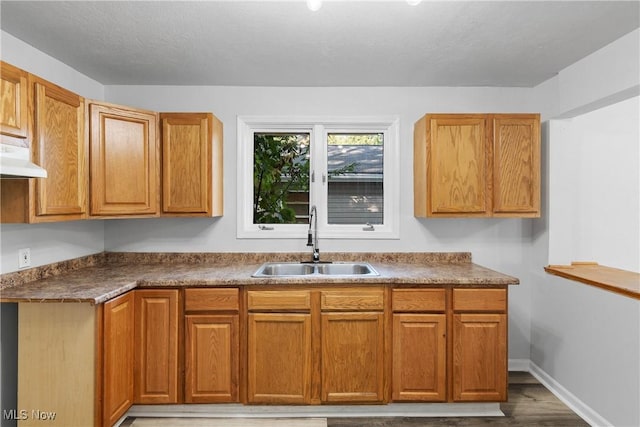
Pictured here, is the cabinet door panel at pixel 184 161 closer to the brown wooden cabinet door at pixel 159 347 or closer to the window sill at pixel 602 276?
the brown wooden cabinet door at pixel 159 347

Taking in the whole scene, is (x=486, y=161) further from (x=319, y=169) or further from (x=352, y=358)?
(x=352, y=358)

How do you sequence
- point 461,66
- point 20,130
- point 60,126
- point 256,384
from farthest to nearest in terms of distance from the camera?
point 461,66 → point 256,384 → point 60,126 → point 20,130

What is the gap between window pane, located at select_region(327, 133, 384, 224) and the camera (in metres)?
2.96

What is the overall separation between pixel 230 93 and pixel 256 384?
7.07 feet

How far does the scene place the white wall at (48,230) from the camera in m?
2.00

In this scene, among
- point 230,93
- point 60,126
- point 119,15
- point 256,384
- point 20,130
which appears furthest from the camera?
point 230,93

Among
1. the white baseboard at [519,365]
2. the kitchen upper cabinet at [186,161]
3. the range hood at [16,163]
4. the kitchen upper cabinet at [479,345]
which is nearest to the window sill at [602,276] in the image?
the kitchen upper cabinet at [479,345]

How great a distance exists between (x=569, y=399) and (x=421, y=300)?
1275 millimetres

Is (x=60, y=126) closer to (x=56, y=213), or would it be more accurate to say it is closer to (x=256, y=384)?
(x=56, y=213)

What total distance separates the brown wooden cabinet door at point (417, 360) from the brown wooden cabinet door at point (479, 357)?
107mm

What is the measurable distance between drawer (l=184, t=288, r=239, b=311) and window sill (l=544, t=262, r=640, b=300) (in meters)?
2.23

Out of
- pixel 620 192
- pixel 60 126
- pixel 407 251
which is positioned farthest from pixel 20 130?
pixel 620 192

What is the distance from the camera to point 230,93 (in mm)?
2844

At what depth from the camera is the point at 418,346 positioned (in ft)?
7.27
